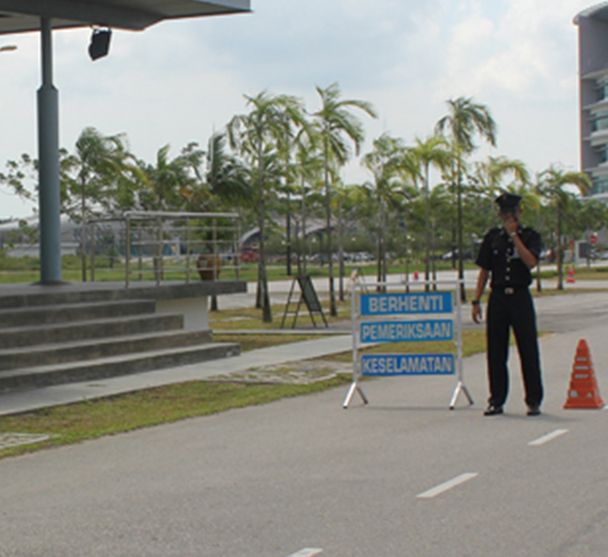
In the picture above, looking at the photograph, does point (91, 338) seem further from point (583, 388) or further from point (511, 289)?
point (583, 388)

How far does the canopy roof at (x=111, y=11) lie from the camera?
20.4 meters

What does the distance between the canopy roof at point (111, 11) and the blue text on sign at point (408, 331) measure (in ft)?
30.6

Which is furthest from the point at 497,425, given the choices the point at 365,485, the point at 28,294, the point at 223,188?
the point at 223,188

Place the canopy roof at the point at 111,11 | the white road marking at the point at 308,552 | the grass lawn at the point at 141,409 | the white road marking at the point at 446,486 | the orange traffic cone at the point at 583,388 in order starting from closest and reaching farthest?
the white road marking at the point at 308,552
the white road marking at the point at 446,486
the grass lawn at the point at 141,409
the orange traffic cone at the point at 583,388
the canopy roof at the point at 111,11

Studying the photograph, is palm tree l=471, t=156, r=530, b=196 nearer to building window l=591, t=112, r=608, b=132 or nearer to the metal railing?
the metal railing

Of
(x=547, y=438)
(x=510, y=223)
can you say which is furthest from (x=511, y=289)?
(x=547, y=438)

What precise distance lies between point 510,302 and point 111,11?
11.9m

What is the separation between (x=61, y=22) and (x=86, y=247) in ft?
15.8

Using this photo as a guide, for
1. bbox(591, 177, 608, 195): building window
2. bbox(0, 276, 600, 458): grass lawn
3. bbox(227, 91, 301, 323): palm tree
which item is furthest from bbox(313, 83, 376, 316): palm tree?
bbox(591, 177, 608, 195): building window

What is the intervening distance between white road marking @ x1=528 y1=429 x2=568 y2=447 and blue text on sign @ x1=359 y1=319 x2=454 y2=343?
9.09ft

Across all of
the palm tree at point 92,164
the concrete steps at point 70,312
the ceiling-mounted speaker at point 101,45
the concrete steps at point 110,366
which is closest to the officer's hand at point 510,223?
the concrete steps at point 110,366

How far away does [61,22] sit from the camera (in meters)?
22.0

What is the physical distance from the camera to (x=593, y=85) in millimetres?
131125

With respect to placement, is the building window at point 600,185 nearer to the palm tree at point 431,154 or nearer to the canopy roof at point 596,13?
the canopy roof at point 596,13
